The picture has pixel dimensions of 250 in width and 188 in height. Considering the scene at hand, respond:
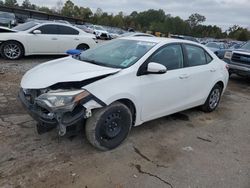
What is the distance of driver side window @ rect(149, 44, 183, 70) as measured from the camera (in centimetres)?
418

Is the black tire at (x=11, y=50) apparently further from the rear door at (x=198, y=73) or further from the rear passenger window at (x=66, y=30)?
the rear door at (x=198, y=73)

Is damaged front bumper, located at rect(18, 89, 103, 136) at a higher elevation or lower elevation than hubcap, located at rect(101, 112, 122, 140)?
higher

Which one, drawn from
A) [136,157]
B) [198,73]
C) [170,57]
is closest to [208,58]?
[198,73]

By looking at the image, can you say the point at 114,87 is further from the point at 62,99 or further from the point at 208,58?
the point at 208,58

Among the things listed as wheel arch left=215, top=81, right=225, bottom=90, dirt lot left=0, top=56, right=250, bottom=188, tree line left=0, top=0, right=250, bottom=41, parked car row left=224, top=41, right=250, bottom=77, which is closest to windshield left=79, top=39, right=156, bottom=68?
dirt lot left=0, top=56, right=250, bottom=188

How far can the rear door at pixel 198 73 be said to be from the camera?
4754 mm

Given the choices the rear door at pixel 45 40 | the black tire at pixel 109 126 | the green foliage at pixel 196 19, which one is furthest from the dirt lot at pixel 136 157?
the green foliage at pixel 196 19

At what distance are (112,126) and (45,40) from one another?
690cm

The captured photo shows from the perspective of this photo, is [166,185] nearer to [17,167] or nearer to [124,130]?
[124,130]

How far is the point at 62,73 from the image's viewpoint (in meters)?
3.54

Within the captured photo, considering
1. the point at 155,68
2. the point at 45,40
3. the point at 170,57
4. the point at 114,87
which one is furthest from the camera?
the point at 45,40

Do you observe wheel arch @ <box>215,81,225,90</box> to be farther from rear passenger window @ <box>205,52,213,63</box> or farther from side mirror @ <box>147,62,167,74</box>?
side mirror @ <box>147,62,167,74</box>

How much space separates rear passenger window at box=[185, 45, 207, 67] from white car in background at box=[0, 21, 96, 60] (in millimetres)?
6210

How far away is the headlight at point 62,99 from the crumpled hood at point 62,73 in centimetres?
17
